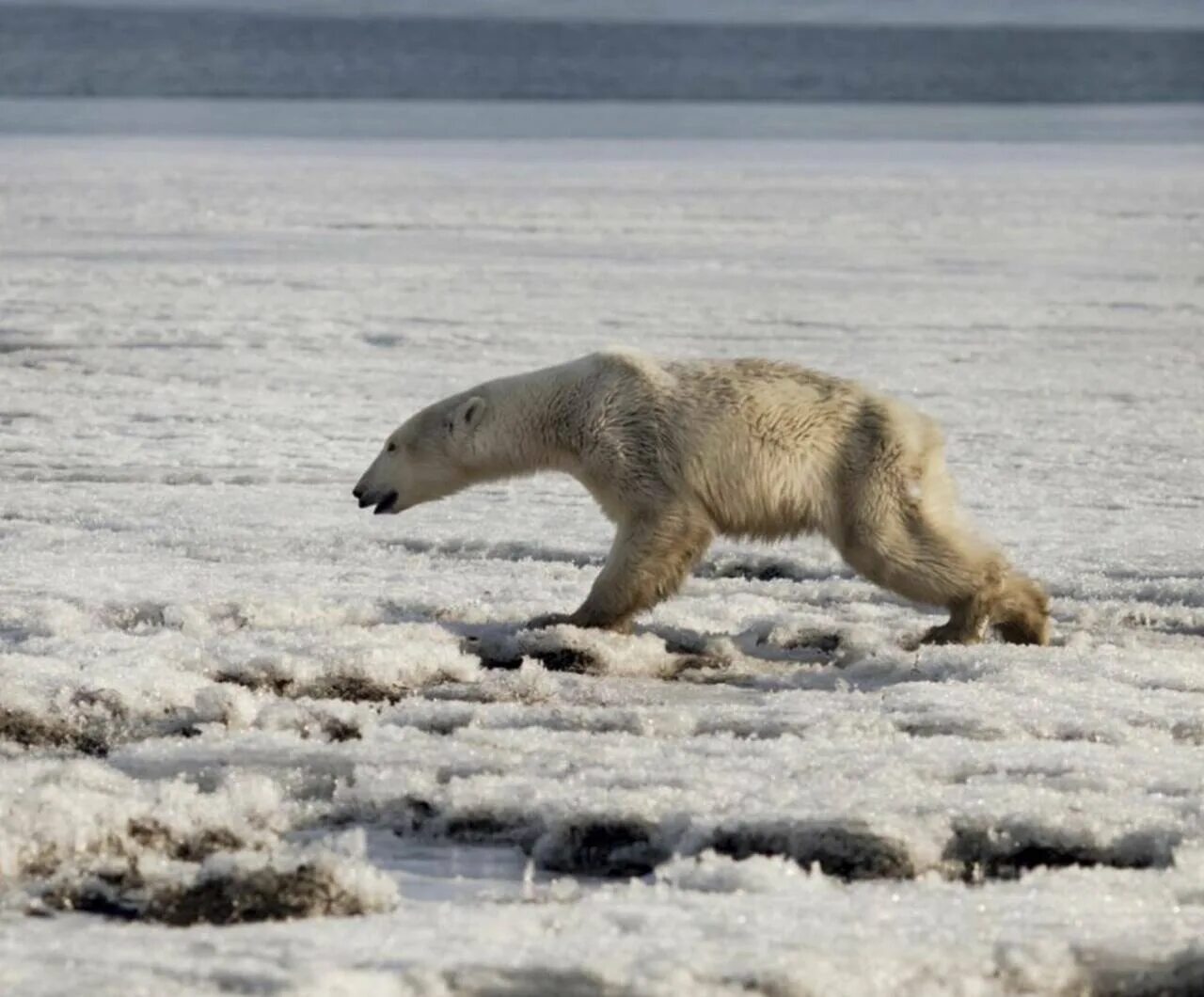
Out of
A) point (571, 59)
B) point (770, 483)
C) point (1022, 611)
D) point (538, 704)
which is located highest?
point (571, 59)

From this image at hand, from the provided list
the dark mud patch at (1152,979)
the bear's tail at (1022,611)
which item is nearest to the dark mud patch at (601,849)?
the dark mud patch at (1152,979)

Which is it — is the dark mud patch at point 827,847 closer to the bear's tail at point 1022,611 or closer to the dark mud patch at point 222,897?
the dark mud patch at point 222,897

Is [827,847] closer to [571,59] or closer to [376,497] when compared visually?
[376,497]

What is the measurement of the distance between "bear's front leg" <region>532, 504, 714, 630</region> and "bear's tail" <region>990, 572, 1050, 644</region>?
698 millimetres

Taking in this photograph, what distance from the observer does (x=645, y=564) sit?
4.72 metres

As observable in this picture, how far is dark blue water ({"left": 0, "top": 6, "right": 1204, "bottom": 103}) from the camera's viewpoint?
34.6 meters

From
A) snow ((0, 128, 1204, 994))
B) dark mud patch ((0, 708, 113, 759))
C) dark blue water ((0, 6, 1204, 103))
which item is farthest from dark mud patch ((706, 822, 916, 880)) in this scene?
dark blue water ((0, 6, 1204, 103))

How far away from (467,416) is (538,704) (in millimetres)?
1151

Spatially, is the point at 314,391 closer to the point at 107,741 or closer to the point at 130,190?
the point at 107,741

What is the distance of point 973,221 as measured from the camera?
637 inches

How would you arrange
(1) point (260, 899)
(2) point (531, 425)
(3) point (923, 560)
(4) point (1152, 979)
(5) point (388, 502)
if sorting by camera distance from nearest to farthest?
1. (4) point (1152, 979)
2. (1) point (260, 899)
3. (3) point (923, 560)
4. (2) point (531, 425)
5. (5) point (388, 502)

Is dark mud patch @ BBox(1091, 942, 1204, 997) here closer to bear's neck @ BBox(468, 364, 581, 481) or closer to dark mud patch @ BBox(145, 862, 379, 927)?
dark mud patch @ BBox(145, 862, 379, 927)

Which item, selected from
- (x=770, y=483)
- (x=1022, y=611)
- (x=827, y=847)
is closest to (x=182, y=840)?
(x=827, y=847)

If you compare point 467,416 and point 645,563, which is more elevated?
point 467,416
